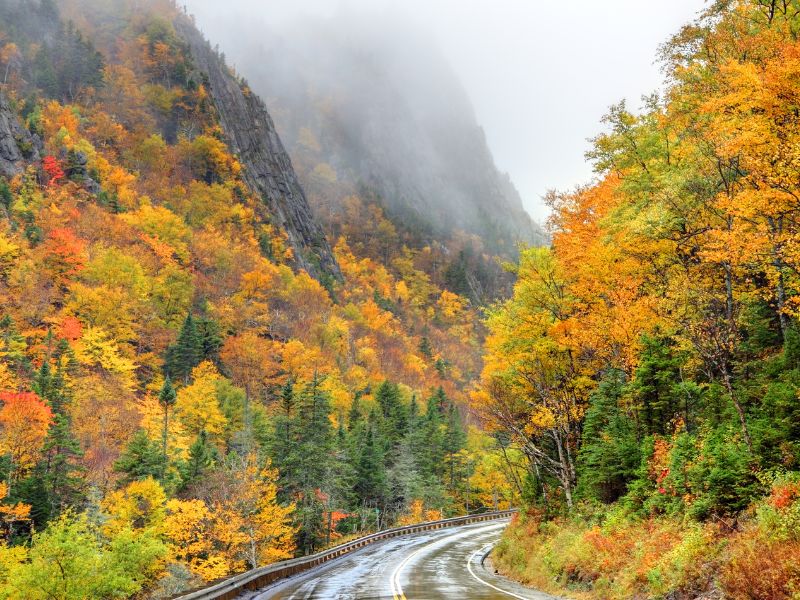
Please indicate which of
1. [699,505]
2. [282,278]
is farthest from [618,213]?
[282,278]

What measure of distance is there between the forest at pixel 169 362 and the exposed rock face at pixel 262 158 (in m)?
4.33

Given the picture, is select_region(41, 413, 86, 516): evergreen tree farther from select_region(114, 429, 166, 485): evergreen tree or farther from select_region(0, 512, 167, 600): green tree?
select_region(0, 512, 167, 600): green tree

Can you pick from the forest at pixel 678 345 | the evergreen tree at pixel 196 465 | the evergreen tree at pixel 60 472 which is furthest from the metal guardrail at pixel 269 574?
the evergreen tree at pixel 60 472

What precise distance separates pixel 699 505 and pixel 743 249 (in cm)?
572

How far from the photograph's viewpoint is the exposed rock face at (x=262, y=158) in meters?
126

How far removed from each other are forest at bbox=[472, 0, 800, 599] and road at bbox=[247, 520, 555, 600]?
1.82 meters

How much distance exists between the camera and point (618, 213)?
22062 mm

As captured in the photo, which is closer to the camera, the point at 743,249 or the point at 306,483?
the point at 743,249

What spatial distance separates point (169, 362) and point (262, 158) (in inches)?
3357

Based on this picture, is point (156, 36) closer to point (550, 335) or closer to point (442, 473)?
point (442, 473)

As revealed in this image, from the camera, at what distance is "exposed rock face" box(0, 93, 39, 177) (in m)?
71.9

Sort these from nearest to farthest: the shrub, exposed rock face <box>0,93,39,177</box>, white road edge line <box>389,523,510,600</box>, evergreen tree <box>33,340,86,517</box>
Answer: the shrub < white road edge line <box>389,523,510,600</box> < evergreen tree <box>33,340,86,517</box> < exposed rock face <box>0,93,39,177</box>

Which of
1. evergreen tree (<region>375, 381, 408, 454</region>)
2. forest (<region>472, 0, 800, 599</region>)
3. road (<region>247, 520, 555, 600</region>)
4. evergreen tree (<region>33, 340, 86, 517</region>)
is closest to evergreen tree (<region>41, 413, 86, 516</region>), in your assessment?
evergreen tree (<region>33, 340, 86, 517</region>)

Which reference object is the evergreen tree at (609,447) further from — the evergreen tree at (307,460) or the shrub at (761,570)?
the evergreen tree at (307,460)
